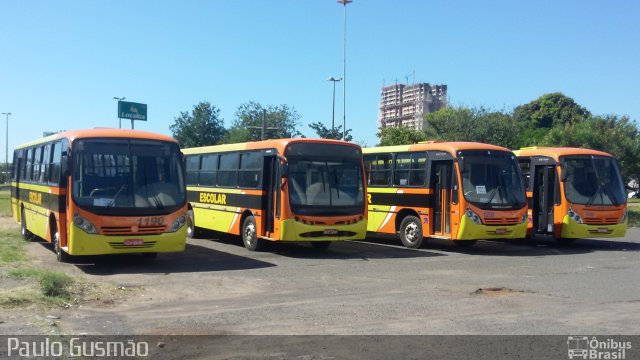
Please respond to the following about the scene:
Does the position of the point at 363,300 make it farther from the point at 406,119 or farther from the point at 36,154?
the point at 406,119

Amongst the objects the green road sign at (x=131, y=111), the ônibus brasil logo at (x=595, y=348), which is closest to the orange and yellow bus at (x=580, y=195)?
the ônibus brasil logo at (x=595, y=348)

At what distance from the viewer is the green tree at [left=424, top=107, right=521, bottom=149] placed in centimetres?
3847

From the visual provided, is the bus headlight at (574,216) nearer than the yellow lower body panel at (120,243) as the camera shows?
No

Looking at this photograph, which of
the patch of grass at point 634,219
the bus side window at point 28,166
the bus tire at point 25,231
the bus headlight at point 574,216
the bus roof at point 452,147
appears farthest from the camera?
the patch of grass at point 634,219

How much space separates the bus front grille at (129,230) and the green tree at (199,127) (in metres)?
40.0

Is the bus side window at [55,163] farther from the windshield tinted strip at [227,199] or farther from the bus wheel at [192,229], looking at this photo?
the bus wheel at [192,229]

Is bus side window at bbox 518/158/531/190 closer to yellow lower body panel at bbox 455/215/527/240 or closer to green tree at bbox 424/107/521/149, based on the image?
yellow lower body panel at bbox 455/215/527/240

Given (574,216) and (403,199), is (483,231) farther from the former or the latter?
(574,216)

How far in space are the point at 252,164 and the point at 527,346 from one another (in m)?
10.8

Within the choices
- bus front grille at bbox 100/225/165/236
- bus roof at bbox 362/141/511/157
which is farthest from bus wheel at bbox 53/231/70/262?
bus roof at bbox 362/141/511/157

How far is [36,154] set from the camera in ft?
53.9

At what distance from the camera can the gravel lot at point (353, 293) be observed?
320 inches

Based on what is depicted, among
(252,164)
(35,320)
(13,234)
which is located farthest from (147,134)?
(13,234)

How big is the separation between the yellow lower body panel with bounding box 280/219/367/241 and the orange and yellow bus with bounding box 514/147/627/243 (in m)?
6.10
